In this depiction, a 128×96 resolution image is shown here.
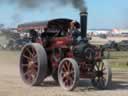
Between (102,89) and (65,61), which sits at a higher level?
(65,61)

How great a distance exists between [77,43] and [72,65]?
862mm

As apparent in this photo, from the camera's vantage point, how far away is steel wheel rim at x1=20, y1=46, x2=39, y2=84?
550 inches

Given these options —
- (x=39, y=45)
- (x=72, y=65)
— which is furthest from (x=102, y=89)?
(x=39, y=45)

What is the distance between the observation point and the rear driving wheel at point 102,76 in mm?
13195

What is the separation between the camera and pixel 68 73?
12.7m

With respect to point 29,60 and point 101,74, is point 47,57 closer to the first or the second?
point 29,60

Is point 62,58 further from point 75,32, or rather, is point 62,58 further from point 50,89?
point 50,89


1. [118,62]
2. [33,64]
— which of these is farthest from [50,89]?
[118,62]

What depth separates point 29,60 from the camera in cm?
1435

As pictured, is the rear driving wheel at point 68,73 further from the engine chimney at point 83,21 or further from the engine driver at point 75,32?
the engine chimney at point 83,21

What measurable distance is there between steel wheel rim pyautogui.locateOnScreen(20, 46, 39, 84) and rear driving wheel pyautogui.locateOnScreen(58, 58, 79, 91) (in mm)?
1096

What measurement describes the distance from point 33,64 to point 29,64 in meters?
0.23

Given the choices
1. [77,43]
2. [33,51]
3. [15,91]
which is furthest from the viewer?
[33,51]

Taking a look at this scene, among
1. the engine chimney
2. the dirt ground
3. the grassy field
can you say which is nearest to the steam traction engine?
the engine chimney
